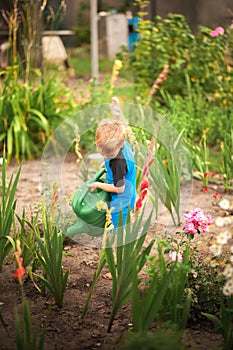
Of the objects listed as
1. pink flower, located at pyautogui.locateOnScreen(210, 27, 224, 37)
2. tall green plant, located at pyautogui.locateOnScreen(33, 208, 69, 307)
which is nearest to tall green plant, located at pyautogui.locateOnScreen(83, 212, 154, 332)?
tall green plant, located at pyautogui.locateOnScreen(33, 208, 69, 307)

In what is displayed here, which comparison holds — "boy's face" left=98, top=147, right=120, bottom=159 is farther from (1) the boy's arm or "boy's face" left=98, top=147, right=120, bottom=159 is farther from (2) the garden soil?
(2) the garden soil

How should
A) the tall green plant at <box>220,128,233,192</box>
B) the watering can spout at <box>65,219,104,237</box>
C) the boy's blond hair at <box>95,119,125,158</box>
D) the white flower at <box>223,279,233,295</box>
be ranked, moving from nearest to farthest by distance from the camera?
the white flower at <box>223,279,233,295</box>, the boy's blond hair at <box>95,119,125,158</box>, the watering can spout at <box>65,219,104,237</box>, the tall green plant at <box>220,128,233,192</box>

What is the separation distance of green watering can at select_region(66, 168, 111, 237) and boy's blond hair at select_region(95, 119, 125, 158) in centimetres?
25

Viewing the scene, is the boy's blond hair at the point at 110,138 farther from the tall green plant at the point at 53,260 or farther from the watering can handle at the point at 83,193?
the tall green plant at the point at 53,260

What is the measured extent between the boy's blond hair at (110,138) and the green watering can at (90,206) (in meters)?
0.25

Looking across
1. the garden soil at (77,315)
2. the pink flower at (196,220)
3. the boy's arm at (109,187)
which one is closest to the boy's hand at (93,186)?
the boy's arm at (109,187)

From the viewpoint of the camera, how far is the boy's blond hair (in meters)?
3.02

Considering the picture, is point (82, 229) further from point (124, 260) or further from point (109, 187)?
point (124, 260)

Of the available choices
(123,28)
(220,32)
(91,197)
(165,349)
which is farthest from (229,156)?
(123,28)

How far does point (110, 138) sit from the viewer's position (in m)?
3.02

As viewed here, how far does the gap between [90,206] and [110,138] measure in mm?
439

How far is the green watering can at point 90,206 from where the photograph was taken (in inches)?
129

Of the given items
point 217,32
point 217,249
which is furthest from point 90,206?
point 217,32

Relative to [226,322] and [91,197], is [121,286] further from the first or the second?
[91,197]
